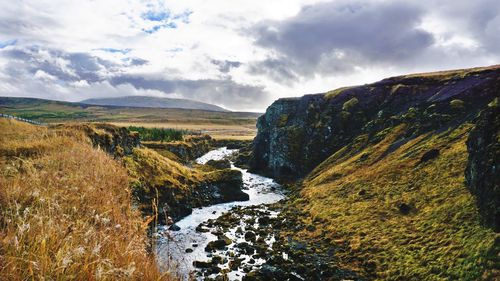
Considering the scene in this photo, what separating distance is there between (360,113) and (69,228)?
104 m

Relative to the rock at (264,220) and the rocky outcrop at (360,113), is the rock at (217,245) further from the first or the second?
the rocky outcrop at (360,113)

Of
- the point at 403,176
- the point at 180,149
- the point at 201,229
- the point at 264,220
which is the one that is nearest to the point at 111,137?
the point at 201,229

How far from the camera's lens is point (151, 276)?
6.86 meters

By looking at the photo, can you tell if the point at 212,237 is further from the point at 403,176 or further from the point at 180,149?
the point at 180,149

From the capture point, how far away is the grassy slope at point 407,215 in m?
29.3

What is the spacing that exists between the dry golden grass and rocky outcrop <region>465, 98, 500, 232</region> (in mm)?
31787

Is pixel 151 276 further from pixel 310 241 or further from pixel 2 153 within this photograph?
pixel 310 241

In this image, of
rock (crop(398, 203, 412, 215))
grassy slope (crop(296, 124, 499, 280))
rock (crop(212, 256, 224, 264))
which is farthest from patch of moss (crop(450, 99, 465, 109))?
rock (crop(212, 256, 224, 264))

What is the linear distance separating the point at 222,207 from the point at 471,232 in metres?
43.9

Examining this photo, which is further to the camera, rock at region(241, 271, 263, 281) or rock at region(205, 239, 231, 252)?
rock at region(205, 239, 231, 252)

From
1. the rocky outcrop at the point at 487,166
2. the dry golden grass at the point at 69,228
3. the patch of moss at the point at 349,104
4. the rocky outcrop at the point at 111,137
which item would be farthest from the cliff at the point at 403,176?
the rocky outcrop at the point at 111,137

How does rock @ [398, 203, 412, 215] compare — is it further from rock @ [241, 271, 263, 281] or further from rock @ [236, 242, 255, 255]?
rock @ [241, 271, 263, 281]

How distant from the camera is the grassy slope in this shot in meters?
29.3

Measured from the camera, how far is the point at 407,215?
41375mm
